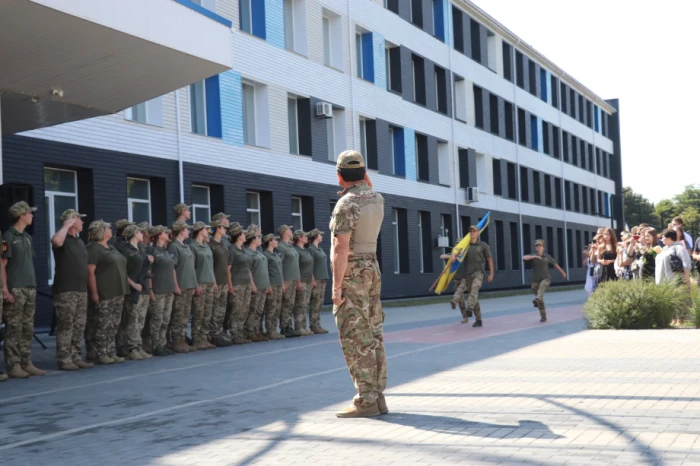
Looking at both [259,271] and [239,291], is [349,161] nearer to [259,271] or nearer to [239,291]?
[239,291]

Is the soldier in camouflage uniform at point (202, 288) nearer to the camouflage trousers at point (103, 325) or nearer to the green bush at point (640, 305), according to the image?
the camouflage trousers at point (103, 325)

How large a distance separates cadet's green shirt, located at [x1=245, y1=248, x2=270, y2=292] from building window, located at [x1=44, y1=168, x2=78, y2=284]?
5137 millimetres

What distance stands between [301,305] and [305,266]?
779 mm

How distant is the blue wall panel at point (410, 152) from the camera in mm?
36531

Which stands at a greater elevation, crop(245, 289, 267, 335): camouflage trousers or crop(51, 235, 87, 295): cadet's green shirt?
crop(51, 235, 87, 295): cadet's green shirt

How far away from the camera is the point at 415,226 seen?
36969mm

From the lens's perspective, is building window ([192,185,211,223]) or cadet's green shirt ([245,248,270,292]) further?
building window ([192,185,211,223])

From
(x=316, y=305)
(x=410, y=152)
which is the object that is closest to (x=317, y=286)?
(x=316, y=305)

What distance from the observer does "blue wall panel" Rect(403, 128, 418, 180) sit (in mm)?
36531

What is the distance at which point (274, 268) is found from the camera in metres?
17.4

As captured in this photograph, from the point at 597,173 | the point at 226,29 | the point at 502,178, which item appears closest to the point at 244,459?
the point at 226,29

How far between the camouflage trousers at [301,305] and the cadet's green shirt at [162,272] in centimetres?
384

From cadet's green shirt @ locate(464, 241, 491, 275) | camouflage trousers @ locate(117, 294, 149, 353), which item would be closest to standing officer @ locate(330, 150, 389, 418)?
camouflage trousers @ locate(117, 294, 149, 353)

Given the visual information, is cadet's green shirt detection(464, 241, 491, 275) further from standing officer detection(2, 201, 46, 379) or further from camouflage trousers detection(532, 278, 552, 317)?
standing officer detection(2, 201, 46, 379)
